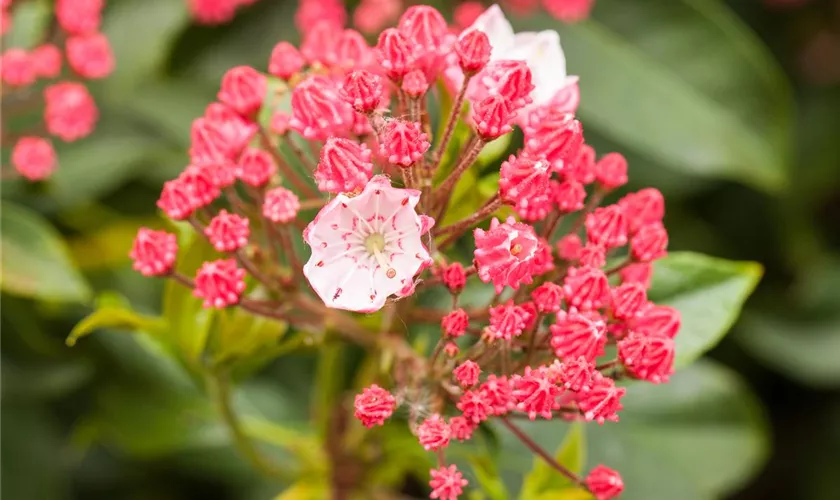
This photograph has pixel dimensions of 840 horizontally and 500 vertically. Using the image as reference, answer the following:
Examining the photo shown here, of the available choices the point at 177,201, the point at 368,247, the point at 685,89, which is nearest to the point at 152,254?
the point at 177,201

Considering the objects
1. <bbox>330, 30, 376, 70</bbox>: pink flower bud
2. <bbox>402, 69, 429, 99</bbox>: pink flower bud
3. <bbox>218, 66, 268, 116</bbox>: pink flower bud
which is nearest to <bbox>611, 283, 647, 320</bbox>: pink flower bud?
<bbox>402, 69, 429, 99</bbox>: pink flower bud

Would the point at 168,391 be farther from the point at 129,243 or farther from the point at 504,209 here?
the point at 504,209

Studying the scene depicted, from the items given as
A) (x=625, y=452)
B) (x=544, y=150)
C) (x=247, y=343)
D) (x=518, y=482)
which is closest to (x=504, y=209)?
(x=544, y=150)

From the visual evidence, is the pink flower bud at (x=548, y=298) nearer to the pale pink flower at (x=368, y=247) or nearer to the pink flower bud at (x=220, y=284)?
the pale pink flower at (x=368, y=247)

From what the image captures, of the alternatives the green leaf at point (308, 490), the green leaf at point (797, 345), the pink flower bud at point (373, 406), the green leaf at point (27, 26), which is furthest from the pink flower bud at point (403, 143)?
the green leaf at point (797, 345)

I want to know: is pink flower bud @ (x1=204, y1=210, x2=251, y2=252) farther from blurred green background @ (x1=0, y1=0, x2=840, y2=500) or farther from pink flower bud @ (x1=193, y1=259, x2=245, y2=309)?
blurred green background @ (x1=0, y1=0, x2=840, y2=500)

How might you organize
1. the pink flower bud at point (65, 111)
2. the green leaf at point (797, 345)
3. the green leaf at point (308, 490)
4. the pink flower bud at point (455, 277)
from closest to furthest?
the pink flower bud at point (455, 277) < the green leaf at point (308, 490) < the pink flower bud at point (65, 111) < the green leaf at point (797, 345)

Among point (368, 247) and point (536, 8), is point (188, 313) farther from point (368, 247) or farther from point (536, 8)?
point (536, 8)
